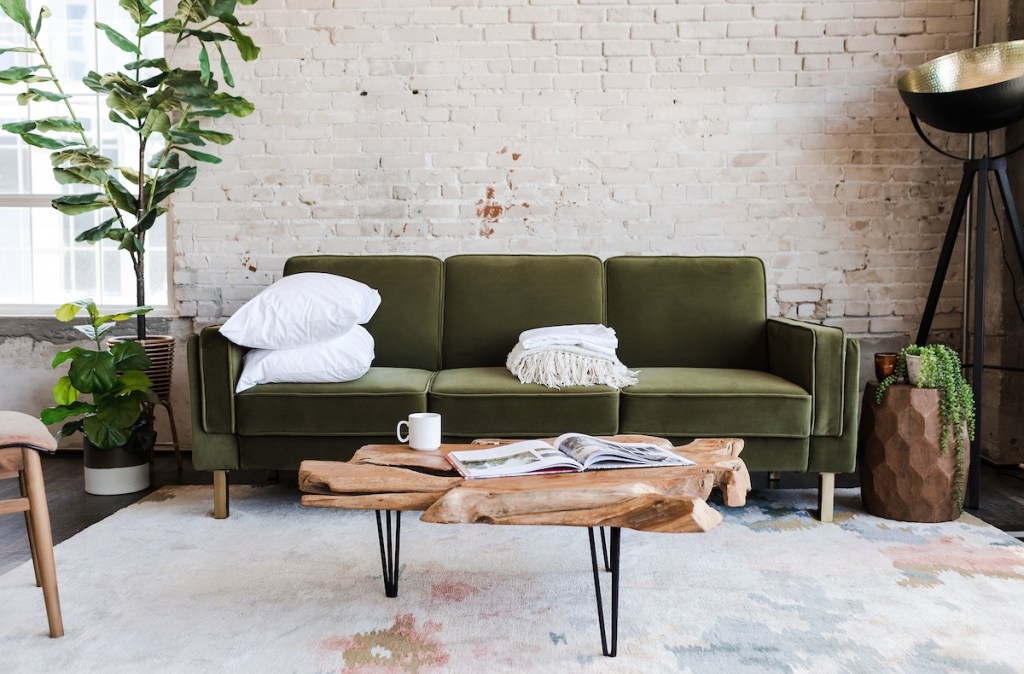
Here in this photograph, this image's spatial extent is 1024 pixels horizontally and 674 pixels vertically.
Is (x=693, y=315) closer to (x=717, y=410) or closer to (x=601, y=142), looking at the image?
(x=717, y=410)

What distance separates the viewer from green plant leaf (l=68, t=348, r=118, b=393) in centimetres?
277

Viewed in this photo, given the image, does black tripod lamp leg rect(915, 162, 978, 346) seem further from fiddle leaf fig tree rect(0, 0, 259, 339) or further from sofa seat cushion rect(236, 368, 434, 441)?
fiddle leaf fig tree rect(0, 0, 259, 339)

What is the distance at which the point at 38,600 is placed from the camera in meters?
1.92

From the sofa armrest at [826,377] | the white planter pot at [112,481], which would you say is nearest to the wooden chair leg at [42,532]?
the white planter pot at [112,481]

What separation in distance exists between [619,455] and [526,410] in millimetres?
917

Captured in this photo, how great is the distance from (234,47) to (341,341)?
5.56 feet

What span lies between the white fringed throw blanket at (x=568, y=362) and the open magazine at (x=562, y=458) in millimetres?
820

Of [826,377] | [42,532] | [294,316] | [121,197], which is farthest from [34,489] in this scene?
[826,377]

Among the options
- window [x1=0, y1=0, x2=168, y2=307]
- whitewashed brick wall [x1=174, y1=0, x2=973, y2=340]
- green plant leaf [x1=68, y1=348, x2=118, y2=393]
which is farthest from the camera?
window [x1=0, y1=0, x2=168, y2=307]

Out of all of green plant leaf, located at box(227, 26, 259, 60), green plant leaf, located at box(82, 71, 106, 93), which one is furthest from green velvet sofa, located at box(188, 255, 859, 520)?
green plant leaf, located at box(227, 26, 259, 60)

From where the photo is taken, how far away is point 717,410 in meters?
2.57

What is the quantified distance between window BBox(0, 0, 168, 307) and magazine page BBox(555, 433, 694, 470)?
2698 millimetres

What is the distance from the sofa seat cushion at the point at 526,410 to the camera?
2590 mm

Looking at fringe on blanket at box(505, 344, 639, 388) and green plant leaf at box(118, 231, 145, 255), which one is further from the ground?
green plant leaf at box(118, 231, 145, 255)
